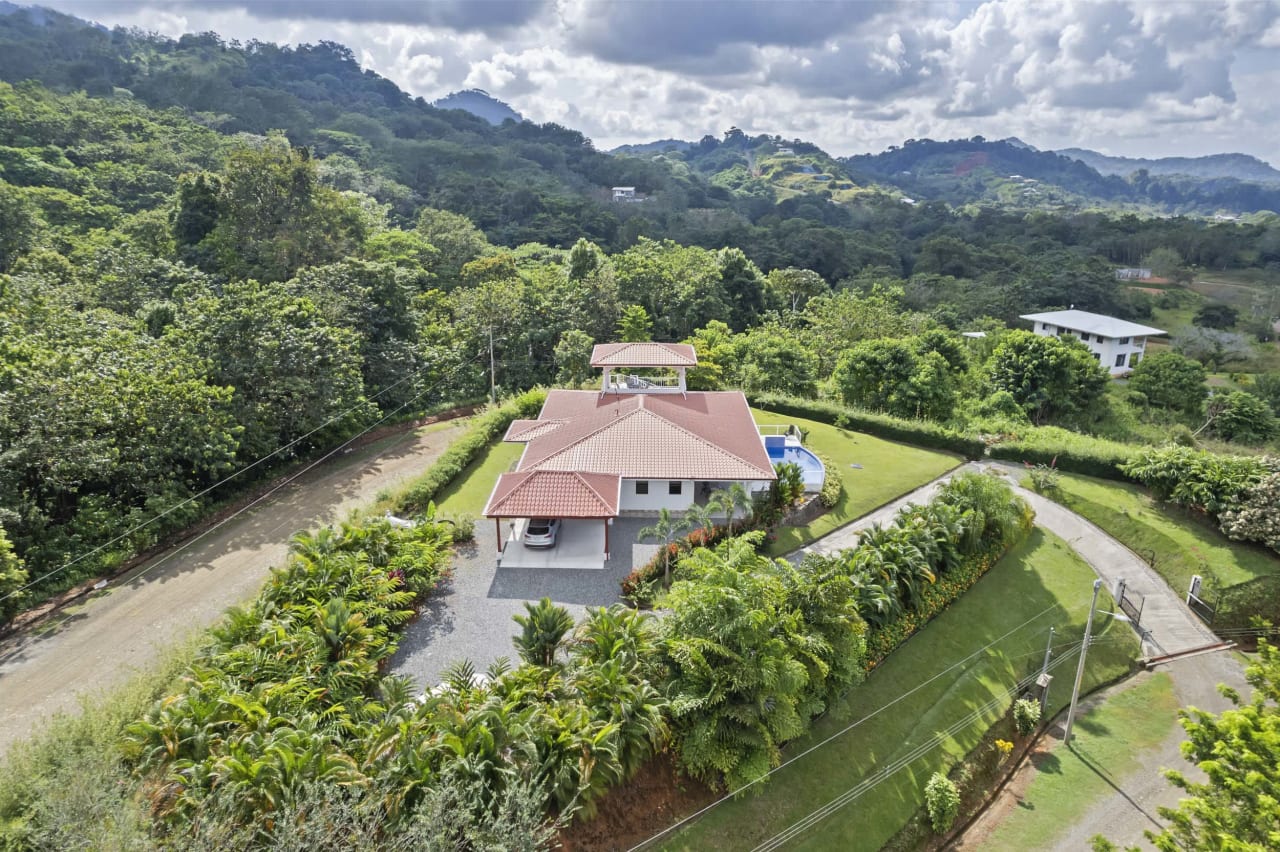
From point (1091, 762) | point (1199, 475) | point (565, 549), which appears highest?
point (1199, 475)

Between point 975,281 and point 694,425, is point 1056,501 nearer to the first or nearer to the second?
point 694,425

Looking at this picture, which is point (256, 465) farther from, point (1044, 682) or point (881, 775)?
point (1044, 682)

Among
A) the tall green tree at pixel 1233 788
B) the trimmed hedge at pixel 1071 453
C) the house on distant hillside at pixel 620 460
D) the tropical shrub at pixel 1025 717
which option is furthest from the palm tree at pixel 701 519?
the trimmed hedge at pixel 1071 453

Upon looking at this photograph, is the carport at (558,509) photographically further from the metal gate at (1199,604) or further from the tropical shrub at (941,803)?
the metal gate at (1199,604)

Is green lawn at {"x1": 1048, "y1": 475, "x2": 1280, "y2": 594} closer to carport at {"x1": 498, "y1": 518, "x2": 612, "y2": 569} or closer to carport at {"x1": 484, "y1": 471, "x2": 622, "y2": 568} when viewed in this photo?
carport at {"x1": 484, "y1": 471, "x2": 622, "y2": 568}

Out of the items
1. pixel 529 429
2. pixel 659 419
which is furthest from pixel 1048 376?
pixel 529 429

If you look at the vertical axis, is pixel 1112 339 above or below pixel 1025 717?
above

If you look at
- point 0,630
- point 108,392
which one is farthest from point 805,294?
point 0,630

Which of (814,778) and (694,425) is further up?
(694,425)
